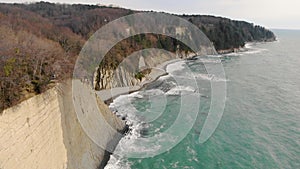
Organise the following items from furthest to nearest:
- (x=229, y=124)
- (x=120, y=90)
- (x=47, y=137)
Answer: (x=120, y=90), (x=229, y=124), (x=47, y=137)

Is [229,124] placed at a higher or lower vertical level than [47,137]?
lower

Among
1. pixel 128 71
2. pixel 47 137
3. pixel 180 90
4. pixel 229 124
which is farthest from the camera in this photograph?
pixel 128 71

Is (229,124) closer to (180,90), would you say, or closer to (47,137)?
(180,90)

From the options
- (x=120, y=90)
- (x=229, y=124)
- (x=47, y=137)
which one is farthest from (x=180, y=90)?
(x=47, y=137)

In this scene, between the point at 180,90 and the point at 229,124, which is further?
the point at 180,90

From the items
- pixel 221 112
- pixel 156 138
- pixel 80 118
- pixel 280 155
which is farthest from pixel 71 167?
pixel 221 112

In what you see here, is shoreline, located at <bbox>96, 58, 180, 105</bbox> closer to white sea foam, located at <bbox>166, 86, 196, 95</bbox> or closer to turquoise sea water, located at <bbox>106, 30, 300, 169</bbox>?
turquoise sea water, located at <bbox>106, 30, 300, 169</bbox>

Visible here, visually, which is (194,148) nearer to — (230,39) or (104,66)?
(104,66)
